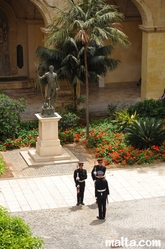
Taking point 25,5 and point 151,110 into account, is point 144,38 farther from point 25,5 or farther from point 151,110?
point 25,5

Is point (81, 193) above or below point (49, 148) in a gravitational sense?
below

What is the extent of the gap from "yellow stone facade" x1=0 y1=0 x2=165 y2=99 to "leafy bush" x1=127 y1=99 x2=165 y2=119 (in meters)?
2.04

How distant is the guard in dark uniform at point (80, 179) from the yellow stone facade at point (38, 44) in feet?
32.7

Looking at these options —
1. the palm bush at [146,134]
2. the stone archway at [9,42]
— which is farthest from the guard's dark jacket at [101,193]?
the stone archway at [9,42]

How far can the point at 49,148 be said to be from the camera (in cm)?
1842

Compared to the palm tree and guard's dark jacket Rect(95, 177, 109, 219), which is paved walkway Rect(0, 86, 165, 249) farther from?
the palm tree

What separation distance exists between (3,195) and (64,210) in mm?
1854

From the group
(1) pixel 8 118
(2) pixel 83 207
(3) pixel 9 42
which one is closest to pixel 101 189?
(2) pixel 83 207

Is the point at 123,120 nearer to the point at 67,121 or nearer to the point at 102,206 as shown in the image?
the point at 67,121

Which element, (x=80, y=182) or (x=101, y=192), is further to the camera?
(x=80, y=182)

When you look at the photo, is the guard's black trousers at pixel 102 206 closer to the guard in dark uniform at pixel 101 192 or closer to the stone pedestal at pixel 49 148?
the guard in dark uniform at pixel 101 192

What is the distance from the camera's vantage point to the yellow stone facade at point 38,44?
23.9 metres

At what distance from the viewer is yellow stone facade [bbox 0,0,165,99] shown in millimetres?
23891

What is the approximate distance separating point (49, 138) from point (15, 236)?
27.8ft
